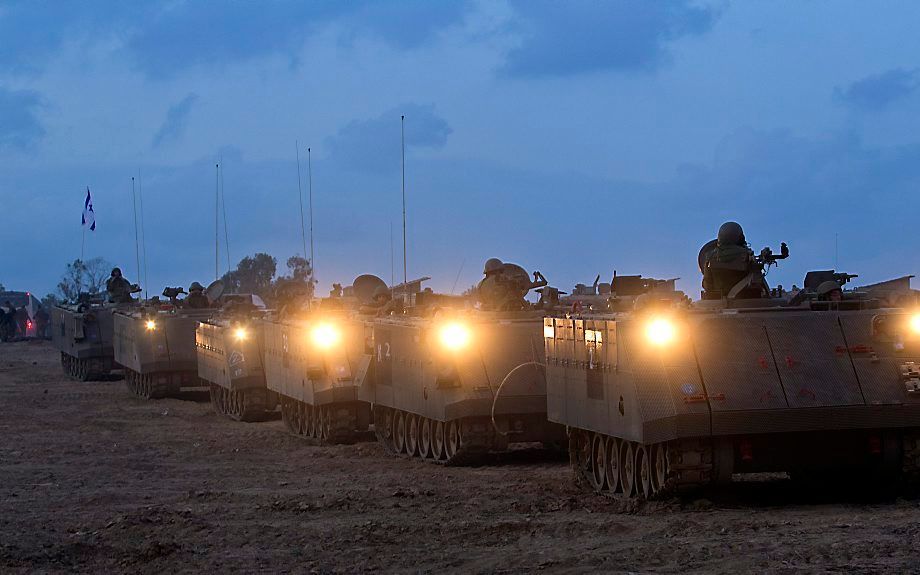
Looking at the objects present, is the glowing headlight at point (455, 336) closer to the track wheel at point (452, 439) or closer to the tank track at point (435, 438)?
the tank track at point (435, 438)

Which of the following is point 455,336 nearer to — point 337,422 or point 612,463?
point 612,463

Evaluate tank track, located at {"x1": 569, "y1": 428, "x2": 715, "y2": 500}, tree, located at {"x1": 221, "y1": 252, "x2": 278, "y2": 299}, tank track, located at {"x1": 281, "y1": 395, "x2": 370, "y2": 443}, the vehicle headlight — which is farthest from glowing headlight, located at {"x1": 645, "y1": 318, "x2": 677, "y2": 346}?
tree, located at {"x1": 221, "y1": 252, "x2": 278, "y2": 299}

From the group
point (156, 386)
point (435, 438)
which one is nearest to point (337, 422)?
point (435, 438)

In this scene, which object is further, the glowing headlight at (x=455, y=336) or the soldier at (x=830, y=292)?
the glowing headlight at (x=455, y=336)

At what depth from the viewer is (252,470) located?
1978 cm

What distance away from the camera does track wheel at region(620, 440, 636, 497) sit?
48.4 ft

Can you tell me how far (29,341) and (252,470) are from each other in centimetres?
5630

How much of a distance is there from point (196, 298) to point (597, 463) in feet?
76.1

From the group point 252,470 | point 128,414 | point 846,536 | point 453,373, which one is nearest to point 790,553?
point 846,536

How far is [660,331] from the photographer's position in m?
13.6

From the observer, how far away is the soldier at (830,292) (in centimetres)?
1462

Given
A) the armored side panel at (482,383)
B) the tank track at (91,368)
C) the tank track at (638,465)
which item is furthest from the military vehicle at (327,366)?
the tank track at (91,368)

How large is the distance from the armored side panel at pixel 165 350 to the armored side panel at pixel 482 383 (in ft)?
55.0

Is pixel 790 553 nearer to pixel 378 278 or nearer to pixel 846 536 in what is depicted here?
pixel 846 536
